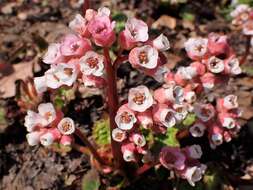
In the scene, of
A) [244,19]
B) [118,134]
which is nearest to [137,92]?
[118,134]

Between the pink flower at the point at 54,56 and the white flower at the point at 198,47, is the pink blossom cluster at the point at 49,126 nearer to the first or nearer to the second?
the pink flower at the point at 54,56

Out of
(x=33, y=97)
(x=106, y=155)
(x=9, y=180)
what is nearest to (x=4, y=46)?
(x=33, y=97)

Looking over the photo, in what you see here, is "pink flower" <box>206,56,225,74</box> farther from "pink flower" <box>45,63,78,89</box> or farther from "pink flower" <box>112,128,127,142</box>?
"pink flower" <box>45,63,78,89</box>

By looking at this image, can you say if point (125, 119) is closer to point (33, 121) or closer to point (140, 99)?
point (140, 99)

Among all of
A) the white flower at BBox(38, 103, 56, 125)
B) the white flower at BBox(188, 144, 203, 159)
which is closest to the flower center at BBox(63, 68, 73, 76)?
the white flower at BBox(38, 103, 56, 125)

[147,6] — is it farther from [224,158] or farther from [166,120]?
[166,120]
